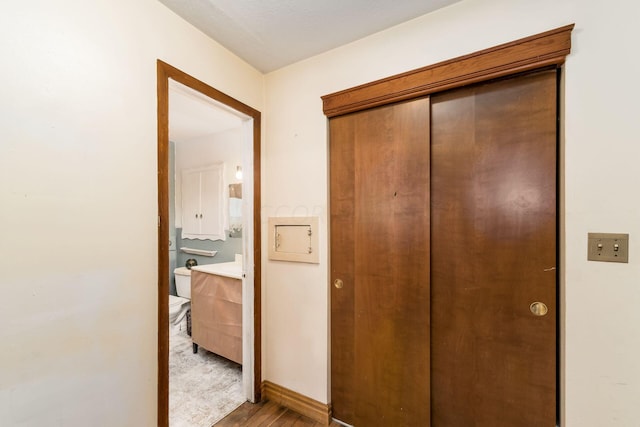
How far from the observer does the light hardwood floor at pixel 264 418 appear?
1.72 m

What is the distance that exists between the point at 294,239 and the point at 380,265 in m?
0.62

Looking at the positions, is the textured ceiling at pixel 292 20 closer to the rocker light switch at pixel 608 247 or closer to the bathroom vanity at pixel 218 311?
the rocker light switch at pixel 608 247

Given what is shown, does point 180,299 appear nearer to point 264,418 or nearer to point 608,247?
point 264,418

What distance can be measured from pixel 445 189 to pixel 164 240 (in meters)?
1.48

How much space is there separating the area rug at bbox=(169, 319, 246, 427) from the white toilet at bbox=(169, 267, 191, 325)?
43 centimetres

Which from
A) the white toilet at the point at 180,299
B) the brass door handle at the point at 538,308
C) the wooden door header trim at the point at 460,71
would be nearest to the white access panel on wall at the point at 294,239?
the wooden door header trim at the point at 460,71

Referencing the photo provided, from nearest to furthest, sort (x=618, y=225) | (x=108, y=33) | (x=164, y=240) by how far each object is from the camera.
Result: 1. (x=618, y=225)
2. (x=108, y=33)
3. (x=164, y=240)

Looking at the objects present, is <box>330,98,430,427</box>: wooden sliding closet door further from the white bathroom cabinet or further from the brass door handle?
the white bathroom cabinet

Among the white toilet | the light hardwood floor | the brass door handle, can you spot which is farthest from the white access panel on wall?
the white toilet

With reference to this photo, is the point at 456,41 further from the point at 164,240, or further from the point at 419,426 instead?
the point at 419,426

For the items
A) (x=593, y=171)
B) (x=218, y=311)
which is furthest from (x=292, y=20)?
(x=218, y=311)

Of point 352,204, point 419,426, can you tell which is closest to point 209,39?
point 352,204

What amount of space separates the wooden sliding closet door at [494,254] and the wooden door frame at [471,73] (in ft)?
0.19

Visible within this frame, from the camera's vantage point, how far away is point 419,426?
4.82 ft
